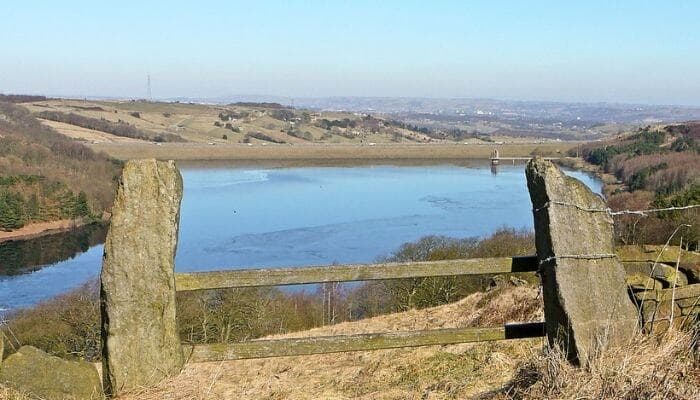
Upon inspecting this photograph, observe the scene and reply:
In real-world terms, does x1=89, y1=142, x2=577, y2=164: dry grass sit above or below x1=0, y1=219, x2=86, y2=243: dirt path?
above

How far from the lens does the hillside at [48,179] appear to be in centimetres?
6906

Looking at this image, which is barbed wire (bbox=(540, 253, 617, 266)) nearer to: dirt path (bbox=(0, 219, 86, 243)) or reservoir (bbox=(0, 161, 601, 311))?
reservoir (bbox=(0, 161, 601, 311))

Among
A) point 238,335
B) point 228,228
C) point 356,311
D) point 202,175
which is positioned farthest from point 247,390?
point 202,175

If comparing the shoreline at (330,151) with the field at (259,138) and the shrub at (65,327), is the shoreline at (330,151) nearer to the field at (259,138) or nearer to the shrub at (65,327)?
the field at (259,138)

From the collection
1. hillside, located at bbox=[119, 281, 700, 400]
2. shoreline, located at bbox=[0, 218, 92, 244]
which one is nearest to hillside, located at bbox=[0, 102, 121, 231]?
shoreline, located at bbox=[0, 218, 92, 244]

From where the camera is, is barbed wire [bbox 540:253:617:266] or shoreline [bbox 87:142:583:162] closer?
barbed wire [bbox 540:253:617:266]

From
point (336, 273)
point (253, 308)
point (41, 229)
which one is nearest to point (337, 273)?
point (336, 273)

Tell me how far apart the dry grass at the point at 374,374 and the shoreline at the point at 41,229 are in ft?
195

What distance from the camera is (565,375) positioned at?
3607 millimetres

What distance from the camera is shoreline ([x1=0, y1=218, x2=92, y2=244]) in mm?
62719

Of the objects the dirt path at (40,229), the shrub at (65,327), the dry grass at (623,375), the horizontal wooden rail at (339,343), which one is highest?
the dry grass at (623,375)

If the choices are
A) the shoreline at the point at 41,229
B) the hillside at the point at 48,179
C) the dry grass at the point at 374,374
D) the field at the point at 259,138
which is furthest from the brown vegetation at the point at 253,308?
the field at the point at 259,138

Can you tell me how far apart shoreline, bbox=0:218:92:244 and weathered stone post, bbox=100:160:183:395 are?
61.9 metres

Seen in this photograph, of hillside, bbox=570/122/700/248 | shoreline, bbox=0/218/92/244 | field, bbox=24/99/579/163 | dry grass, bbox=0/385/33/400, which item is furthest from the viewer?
field, bbox=24/99/579/163
